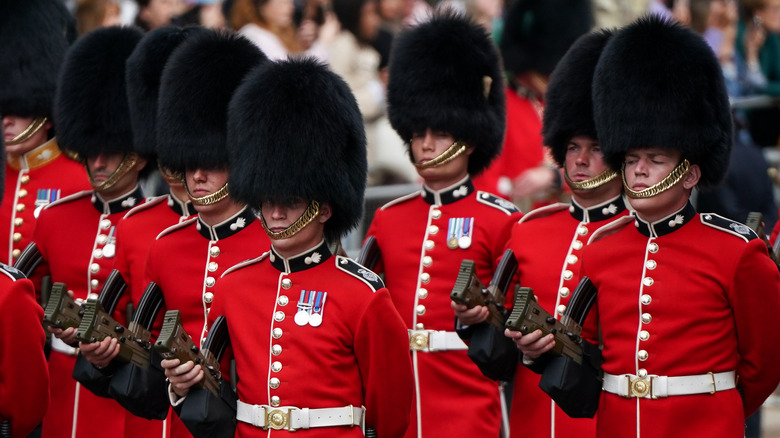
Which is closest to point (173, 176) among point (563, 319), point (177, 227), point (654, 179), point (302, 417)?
point (177, 227)

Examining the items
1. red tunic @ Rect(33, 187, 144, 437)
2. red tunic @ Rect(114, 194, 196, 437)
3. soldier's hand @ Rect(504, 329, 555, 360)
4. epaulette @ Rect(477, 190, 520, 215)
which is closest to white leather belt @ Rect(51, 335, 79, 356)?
red tunic @ Rect(33, 187, 144, 437)

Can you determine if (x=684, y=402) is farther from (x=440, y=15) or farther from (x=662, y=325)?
(x=440, y=15)

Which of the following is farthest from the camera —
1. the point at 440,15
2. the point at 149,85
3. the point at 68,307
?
the point at 440,15

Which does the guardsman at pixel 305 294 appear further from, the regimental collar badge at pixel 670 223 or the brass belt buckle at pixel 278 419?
the regimental collar badge at pixel 670 223

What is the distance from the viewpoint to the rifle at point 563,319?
4207 mm

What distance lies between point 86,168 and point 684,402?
8.76 ft

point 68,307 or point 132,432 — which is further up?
point 68,307

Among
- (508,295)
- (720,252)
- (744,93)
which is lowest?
(744,93)

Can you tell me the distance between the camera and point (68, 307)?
456 centimetres

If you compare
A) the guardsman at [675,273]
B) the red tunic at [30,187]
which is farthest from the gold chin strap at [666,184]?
→ the red tunic at [30,187]

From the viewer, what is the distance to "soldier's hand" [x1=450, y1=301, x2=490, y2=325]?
183 inches

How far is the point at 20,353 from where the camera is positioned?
169 inches

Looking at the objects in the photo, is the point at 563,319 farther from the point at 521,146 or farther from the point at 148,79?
the point at 521,146

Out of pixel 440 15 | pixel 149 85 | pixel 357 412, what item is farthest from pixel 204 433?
pixel 440 15
